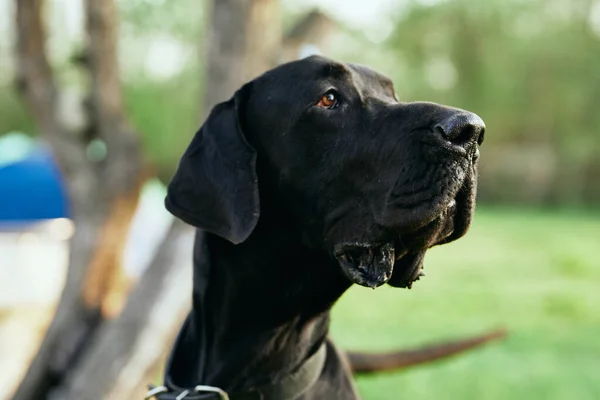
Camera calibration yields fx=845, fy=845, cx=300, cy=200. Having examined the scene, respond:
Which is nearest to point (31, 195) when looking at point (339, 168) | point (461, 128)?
point (339, 168)

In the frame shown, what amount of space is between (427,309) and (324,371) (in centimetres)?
750

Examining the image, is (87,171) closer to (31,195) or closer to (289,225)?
(289,225)

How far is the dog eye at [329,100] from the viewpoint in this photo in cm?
269

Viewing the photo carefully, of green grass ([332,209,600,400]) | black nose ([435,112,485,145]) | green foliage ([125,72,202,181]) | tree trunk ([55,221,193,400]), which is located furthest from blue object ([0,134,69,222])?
green foliage ([125,72,202,181])

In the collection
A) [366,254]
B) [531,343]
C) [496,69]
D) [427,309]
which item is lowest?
[496,69]

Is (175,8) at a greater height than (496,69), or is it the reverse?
(175,8)

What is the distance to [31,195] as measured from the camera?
12297 millimetres

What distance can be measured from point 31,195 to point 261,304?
33.6 feet

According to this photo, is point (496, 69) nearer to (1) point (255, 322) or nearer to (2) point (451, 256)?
(2) point (451, 256)

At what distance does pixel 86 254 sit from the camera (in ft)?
17.1

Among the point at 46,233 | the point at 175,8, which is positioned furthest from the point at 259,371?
the point at 175,8

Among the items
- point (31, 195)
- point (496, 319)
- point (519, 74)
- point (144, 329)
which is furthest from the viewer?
point (519, 74)

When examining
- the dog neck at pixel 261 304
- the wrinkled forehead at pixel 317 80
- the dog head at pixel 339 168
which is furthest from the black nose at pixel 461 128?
the dog neck at pixel 261 304

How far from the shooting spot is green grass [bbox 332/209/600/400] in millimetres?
6043
